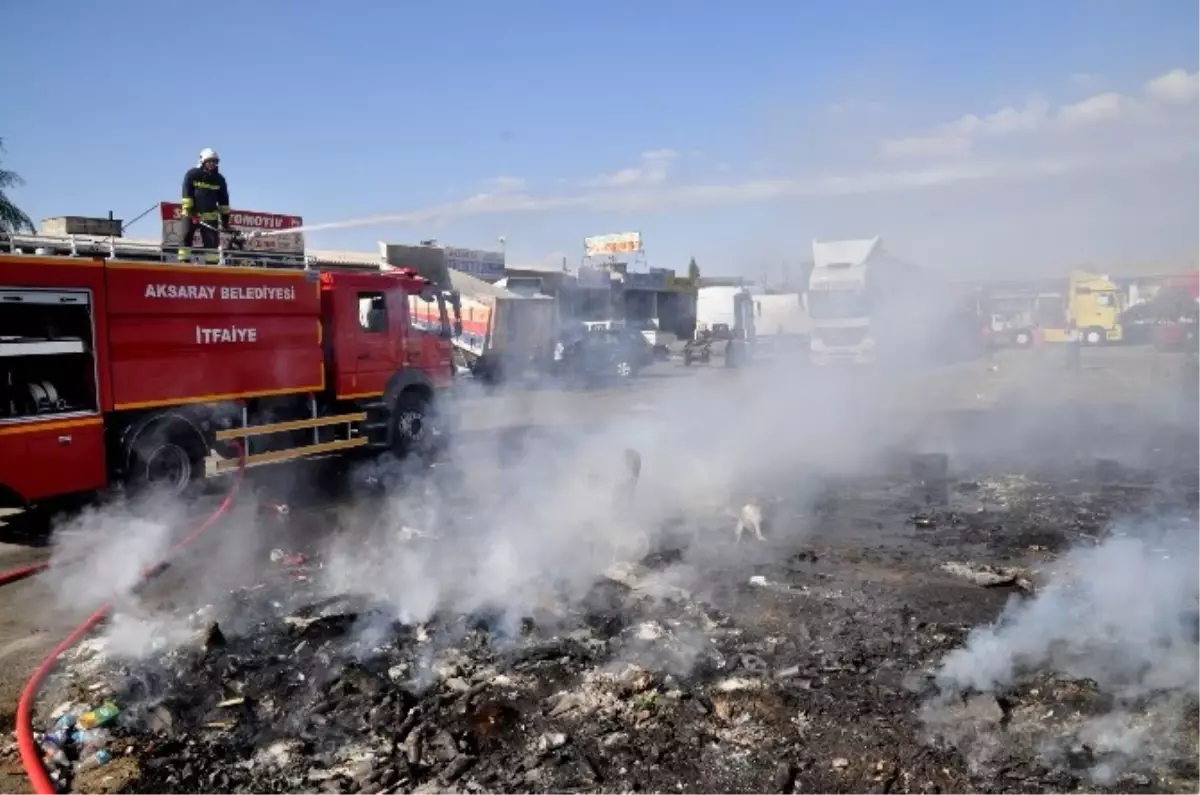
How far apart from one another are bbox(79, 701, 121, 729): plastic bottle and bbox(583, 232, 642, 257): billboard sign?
1604 inches

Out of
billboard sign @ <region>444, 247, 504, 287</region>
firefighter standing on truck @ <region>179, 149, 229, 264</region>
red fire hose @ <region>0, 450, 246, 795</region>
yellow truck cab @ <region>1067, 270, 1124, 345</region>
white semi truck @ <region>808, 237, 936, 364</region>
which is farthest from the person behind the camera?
yellow truck cab @ <region>1067, 270, 1124, 345</region>

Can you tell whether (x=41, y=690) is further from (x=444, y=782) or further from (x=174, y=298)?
(x=174, y=298)

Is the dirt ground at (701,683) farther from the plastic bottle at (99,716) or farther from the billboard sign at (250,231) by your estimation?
the billboard sign at (250,231)

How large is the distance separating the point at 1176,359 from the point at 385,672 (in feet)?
90.5

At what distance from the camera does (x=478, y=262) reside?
89.5 ft

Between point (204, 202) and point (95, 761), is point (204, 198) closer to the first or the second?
point (204, 202)

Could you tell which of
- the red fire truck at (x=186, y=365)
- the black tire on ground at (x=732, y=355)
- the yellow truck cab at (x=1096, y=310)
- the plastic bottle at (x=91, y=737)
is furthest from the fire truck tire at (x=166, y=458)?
the yellow truck cab at (x=1096, y=310)

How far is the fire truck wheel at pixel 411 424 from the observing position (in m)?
10.9

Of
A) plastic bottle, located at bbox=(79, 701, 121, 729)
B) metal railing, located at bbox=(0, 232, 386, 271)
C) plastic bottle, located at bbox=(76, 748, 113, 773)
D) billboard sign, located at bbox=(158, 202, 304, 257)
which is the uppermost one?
billboard sign, located at bbox=(158, 202, 304, 257)

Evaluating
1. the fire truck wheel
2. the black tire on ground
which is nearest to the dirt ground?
the fire truck wheel

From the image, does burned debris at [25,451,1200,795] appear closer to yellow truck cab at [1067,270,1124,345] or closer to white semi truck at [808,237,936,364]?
white semi truck at [808,237,936,364]

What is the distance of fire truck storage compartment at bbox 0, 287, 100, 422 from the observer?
701 cm

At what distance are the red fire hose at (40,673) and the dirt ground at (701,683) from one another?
4.6 inches

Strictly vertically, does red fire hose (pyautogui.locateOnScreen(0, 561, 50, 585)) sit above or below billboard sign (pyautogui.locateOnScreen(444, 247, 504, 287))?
below
